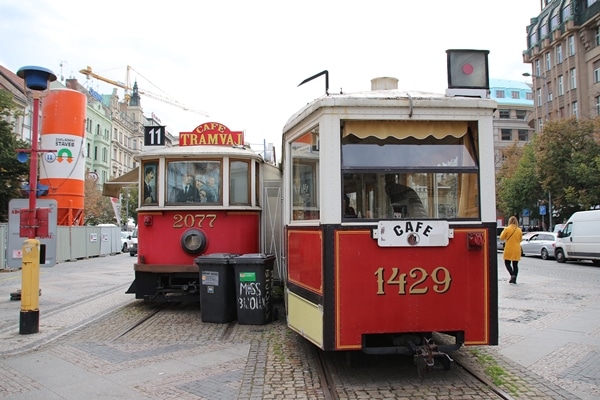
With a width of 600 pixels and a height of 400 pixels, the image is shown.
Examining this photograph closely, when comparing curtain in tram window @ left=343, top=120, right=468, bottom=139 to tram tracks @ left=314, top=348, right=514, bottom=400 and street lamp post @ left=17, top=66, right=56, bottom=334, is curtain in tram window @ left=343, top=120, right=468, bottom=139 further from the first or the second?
street lamp post @ left=17, top=66, right=56, bottom=334

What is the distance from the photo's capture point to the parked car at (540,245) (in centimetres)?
2404

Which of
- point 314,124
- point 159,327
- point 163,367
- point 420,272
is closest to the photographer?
point 420,272

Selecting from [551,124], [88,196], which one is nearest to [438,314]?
[551,124]

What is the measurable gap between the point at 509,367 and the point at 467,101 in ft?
9.46

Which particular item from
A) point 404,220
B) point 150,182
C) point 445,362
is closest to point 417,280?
point 404,220

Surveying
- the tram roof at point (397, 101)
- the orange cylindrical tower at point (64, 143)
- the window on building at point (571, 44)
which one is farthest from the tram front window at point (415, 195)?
the window on building at point (571, 44)

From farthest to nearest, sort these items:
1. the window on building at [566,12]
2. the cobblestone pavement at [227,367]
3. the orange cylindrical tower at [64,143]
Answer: the window on building at [566,12] → the orange cylindrical tower at [64,143] → the cobblestone pavement at [227,367]

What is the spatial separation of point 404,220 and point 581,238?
17.9 metres

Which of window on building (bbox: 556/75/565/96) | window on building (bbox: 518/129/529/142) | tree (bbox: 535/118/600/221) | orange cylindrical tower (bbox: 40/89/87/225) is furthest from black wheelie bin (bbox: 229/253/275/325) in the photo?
window on building (bbox: 518/129/529/142)

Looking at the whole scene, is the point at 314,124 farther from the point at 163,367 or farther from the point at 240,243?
the point at 240,243

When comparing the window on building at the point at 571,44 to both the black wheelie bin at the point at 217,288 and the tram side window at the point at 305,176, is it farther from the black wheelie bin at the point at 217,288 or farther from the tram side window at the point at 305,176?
the tram side window at the point at 305,176

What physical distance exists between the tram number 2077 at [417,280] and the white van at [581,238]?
1677 centimetres

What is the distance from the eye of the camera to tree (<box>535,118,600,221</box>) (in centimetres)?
2817

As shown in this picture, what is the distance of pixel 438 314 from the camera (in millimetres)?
4879
